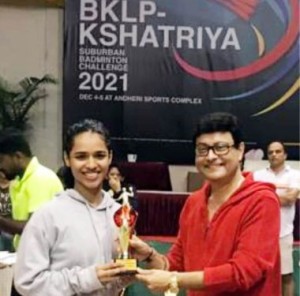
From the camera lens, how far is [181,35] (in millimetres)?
9109

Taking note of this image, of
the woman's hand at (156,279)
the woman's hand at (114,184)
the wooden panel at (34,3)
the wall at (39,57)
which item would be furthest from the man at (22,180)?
the wooden panel at (34,3)

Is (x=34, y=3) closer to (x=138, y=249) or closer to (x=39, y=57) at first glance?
(x=39, y=57)

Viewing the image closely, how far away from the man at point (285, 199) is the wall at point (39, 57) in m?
3.83

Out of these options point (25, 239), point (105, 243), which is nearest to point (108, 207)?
point (105, 243)

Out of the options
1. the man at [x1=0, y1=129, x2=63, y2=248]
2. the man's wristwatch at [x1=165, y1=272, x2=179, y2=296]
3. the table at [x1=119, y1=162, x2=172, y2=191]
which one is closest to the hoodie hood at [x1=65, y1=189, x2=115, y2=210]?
the man's wristwatch at [x1=165, y1=272, x2=179, y2=296]

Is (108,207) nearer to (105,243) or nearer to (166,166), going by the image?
(105,243)

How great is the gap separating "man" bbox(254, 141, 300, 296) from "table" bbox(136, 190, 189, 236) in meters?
1.16

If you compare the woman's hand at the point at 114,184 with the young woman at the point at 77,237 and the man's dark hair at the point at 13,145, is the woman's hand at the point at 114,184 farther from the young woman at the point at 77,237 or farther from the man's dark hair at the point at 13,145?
the young woman at the point at 77,237

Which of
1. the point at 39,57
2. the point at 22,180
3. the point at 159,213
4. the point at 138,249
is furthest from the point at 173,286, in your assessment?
the point at 39,57

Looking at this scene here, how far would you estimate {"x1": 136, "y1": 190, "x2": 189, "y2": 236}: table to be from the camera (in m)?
6.84

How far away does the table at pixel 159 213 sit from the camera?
6.84m

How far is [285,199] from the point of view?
5.39 m

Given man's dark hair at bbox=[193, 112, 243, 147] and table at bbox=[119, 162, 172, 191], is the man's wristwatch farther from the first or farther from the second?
table at bbox=[119, 162, 172, 191]

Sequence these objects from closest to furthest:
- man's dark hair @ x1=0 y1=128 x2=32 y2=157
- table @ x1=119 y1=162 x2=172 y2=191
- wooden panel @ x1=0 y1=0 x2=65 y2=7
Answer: man's dark hair @ x1=0 y1=128 x2=32 y2=157
table @ x1=119 y1=162 x2=172 y2=191
wooden panel @ x1=0 y1=0 x2=65 y2=7
